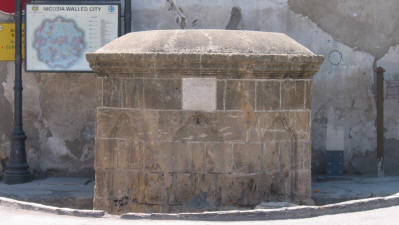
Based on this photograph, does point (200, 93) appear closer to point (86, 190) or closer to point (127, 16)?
point (86, 190)

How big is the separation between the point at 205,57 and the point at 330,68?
429 cm

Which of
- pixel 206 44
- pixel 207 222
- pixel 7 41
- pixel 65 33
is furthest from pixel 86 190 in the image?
pixel 207 222

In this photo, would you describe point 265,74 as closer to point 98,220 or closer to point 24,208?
point 98,220

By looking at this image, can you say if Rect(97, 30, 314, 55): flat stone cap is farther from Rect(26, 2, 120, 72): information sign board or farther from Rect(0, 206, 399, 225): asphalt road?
Rect(26, 2, 120, 72): information sign board

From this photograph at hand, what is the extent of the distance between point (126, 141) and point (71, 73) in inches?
150

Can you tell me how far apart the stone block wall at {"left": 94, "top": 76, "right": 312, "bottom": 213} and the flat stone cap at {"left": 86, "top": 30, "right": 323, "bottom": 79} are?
0.33ft

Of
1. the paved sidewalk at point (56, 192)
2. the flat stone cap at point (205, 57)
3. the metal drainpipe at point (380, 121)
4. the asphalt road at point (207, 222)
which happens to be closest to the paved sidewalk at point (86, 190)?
the paved sidewalk at point (56, 192)

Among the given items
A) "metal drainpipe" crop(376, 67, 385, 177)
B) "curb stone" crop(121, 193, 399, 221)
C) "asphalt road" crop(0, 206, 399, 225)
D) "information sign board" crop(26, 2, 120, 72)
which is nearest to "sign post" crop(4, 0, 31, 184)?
"information sign board" crop(26, 2, 120, 72)

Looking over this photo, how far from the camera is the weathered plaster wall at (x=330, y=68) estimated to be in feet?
31.3

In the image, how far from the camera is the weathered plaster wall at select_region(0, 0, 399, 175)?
953cm

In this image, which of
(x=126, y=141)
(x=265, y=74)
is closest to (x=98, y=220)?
(x=126, y=141)

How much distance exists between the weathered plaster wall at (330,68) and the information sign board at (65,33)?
268 millimetres

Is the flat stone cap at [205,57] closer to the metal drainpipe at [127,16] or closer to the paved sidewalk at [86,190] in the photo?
the paved sidewalk at [86,190]

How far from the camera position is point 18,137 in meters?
9.20
